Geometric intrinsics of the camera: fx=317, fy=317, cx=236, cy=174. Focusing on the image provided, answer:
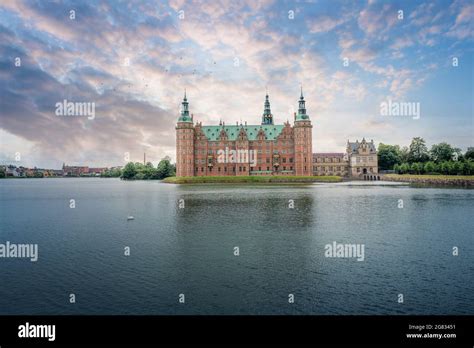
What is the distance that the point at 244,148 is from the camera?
112 m

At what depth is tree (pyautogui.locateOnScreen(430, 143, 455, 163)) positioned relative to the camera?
368 feet

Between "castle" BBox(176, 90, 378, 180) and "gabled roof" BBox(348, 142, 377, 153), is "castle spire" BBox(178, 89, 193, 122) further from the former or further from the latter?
"gabled roof" BBox(348, 142, 377, 153)

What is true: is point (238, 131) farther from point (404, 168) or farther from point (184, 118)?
point (404, 168)

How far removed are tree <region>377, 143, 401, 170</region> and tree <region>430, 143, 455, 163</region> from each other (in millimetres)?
13583

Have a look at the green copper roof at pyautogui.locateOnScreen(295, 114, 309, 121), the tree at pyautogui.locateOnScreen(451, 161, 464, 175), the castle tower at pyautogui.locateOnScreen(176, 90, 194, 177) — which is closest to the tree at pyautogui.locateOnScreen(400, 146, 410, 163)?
the tree at pyautogui.locateOnScreen(451, 161, 464, 175)

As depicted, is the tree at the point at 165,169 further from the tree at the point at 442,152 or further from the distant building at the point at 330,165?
the tree at the point at 442,152

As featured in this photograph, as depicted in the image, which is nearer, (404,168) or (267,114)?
(404,168)

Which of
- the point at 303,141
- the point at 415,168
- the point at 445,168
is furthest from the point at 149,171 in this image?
the point at 445,168

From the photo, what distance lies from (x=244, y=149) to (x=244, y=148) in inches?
14.0

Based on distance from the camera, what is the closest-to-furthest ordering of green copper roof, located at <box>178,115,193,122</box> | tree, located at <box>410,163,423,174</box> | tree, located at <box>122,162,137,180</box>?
tree, located at <box>410,163,423,174</box>, green copper roof, located at <box>178,115,193,122</box>, tree, located at <box>122,162,137,180</box>
